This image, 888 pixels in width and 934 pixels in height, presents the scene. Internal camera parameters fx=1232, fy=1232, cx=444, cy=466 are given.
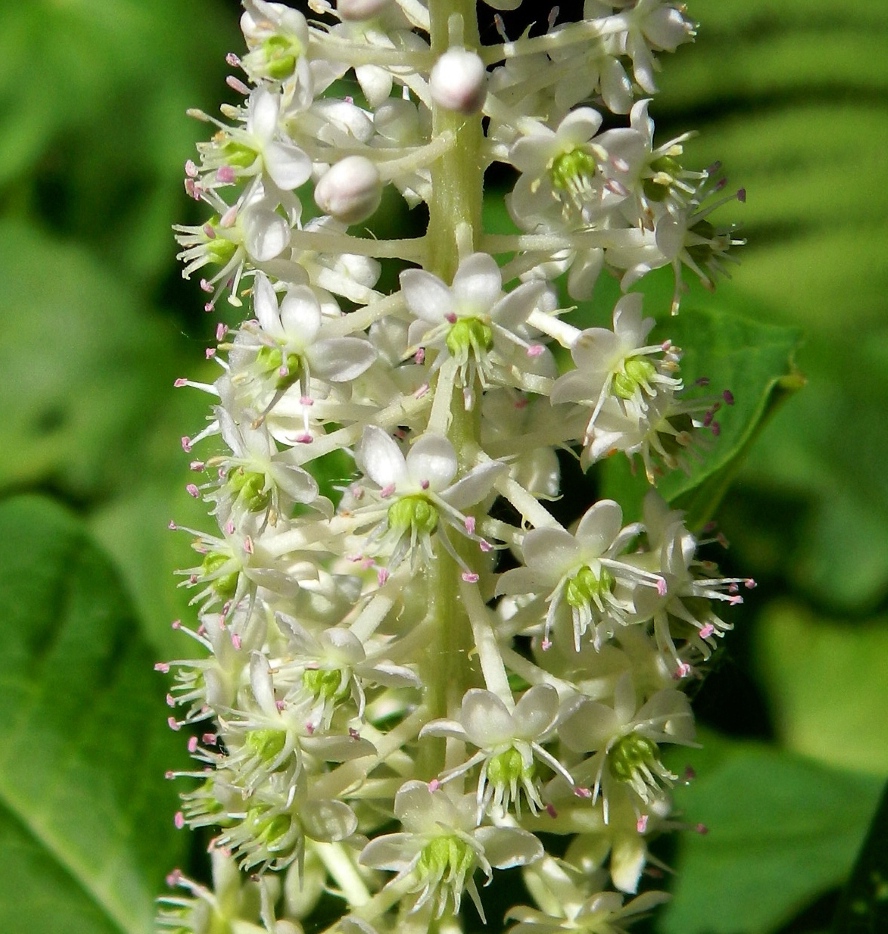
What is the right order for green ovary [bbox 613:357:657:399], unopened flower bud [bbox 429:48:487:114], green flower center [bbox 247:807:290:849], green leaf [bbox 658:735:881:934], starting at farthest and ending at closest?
green leaf [bbox 658:735:881:934]
green flower center [bbox 247:807:290:849]
green ovary [bbox 613:357:657:399]
unopened flower bud [bbox 429:48:487:114]

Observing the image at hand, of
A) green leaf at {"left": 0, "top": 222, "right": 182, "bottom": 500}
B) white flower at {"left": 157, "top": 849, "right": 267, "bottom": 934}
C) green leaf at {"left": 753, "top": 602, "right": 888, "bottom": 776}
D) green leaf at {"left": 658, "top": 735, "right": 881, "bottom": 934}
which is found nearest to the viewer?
white flower at {"left": 157, "top": 849, "right": 267, "bottom": 934}

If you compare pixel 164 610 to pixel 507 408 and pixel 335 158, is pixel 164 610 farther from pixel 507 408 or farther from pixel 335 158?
pixel 335 158

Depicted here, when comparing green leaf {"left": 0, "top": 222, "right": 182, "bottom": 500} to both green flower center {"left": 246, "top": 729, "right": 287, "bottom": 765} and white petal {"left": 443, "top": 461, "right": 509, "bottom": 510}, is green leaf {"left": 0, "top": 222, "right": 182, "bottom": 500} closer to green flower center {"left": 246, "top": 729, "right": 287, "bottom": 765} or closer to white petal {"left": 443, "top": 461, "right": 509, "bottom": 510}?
green flower center {"left": 246, "top": 729, "right": 287, "bottom": 765}

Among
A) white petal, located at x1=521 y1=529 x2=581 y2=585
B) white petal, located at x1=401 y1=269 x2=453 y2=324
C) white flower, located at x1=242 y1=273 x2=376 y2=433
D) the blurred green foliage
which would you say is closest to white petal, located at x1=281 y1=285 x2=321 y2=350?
white flower, located at x1=242 y1=273 x2=376 y2=433

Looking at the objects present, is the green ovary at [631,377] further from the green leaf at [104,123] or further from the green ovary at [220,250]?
the green leaf at [104,123]

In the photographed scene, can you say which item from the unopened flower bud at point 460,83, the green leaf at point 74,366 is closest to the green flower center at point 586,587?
the unopened flower bud at point 460,83

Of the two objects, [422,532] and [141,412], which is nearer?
[422,532]

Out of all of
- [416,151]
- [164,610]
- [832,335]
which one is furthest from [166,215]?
[416,151]

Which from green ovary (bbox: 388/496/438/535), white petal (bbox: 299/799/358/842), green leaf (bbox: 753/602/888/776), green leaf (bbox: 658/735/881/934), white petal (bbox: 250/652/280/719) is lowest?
green leaf (bbox: 753/602/888/776)
